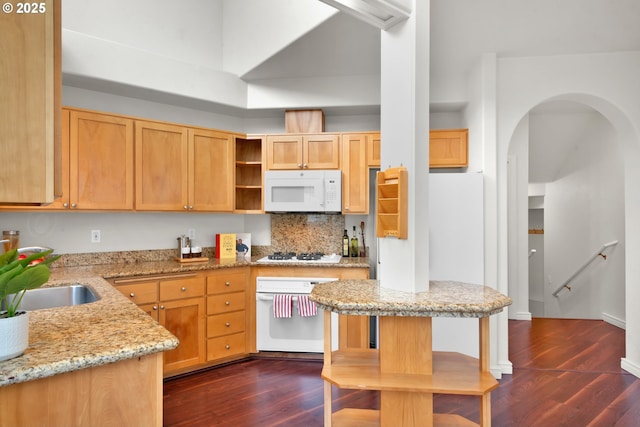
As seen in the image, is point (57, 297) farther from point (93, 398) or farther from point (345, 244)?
point (345, 244)

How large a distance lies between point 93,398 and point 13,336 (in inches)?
11.7

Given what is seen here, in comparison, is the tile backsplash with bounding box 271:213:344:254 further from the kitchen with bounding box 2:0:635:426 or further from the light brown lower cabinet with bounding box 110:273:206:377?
the light brown lower cabinet with bounding box 110:273:206:377

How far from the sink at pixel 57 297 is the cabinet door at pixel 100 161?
81cm

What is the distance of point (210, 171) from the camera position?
3508mm

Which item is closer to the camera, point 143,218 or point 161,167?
point 161,167

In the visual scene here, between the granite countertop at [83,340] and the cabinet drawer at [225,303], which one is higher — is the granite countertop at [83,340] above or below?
above

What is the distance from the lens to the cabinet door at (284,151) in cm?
368

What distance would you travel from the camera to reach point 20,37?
1010 millimetres

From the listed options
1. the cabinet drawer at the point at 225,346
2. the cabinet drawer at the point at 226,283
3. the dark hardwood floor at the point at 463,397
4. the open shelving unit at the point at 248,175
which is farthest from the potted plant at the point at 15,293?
the open shelving unit at the point at 248,175

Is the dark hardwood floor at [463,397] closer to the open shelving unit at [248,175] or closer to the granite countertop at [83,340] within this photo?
the granite countertop at [83,340]

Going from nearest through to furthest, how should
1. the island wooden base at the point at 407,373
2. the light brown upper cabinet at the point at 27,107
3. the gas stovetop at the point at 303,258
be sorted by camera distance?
the light brown upper cabinet at the point at 27,107
the island wooden base at the point at 407,373
the gas stovetop at the point at 303,258

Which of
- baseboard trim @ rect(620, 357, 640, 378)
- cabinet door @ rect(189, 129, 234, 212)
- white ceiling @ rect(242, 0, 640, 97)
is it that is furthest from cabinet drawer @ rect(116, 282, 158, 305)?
baseboard trim @ rect(620, 357, 640, 378)

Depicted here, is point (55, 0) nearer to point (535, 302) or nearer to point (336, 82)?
point (336, 82)

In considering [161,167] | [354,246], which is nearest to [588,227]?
[354,246]
